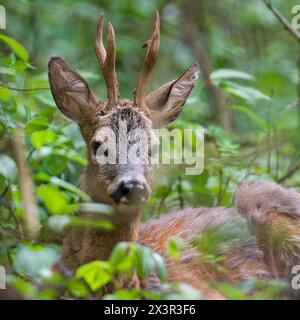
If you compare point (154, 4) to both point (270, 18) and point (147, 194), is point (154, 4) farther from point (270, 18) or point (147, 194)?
point (147, 194)

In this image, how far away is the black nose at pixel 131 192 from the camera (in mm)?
5977

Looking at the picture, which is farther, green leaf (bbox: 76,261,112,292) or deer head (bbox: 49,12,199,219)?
deer head (bbox: 49,12,199,219)

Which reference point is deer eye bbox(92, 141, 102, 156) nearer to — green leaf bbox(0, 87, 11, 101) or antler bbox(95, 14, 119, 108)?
antler bbox(95, 14, 119, 108)

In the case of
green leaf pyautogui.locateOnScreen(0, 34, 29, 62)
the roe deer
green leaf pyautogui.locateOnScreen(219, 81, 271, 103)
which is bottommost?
the roe deer

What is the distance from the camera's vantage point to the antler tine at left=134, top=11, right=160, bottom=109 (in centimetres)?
656

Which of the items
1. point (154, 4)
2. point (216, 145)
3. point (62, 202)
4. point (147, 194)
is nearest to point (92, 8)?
point (154, 4)

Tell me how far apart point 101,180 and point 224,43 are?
21.8ft

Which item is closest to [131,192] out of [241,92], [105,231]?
[105,231]

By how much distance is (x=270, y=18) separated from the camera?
1214 centimetres

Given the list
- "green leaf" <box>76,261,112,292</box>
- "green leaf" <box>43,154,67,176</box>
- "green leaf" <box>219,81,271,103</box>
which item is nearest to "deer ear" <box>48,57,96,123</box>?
"green leaf" <box>43,154,67,176</box>

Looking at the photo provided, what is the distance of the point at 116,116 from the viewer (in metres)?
6.59

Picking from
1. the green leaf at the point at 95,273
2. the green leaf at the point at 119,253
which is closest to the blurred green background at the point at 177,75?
the green leaf at the point at 95,273

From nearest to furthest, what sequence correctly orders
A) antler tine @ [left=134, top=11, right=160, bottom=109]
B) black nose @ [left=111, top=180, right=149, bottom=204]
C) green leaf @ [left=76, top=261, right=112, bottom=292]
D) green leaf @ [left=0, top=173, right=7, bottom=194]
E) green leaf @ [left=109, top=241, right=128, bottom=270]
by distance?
green leaf @ [left=109, top=241, right=128, bottom=270] → green leaf @ [left=76, top=261, right=112, bottom=292] → black nose @ [left=111, top=180, right=149, bottom=204] → green leaf @ [left=0, top=173, right=7, bottom=194] → antler tine @ [left=134, top=11, right=160, bottom=109]

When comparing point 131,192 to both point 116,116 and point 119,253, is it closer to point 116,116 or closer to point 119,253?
point 116,116
